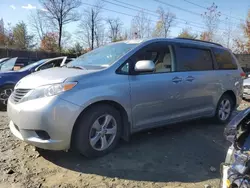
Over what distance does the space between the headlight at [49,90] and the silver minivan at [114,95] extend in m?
0.01

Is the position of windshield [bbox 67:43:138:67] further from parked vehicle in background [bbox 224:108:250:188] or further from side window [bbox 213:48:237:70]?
side window [bbox 213:48:237:70]

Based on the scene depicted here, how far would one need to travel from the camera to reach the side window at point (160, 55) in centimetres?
420

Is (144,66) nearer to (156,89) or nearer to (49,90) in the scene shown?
(156,89)

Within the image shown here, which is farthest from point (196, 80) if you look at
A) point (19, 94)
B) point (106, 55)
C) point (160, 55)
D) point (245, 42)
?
point (245, 42)

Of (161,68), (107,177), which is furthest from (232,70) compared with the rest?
(107,177)

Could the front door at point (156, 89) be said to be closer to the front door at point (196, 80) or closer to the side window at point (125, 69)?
the side window at point (125, 69)

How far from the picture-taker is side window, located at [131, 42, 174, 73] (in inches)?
165

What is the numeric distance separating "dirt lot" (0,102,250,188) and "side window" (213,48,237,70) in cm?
173

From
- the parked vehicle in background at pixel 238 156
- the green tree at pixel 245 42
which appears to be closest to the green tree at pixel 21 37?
the green tree at pixel 245 42

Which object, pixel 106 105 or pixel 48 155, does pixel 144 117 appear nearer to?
pixel 106 105

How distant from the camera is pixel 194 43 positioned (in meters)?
4.99

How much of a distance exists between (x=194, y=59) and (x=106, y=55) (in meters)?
1.75

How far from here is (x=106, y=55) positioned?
4.12 meters

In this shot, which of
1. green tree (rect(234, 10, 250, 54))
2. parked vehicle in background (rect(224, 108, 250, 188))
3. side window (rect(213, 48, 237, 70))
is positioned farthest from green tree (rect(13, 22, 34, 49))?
parked vehicle in background (rect(224, 108, 250, 188))
